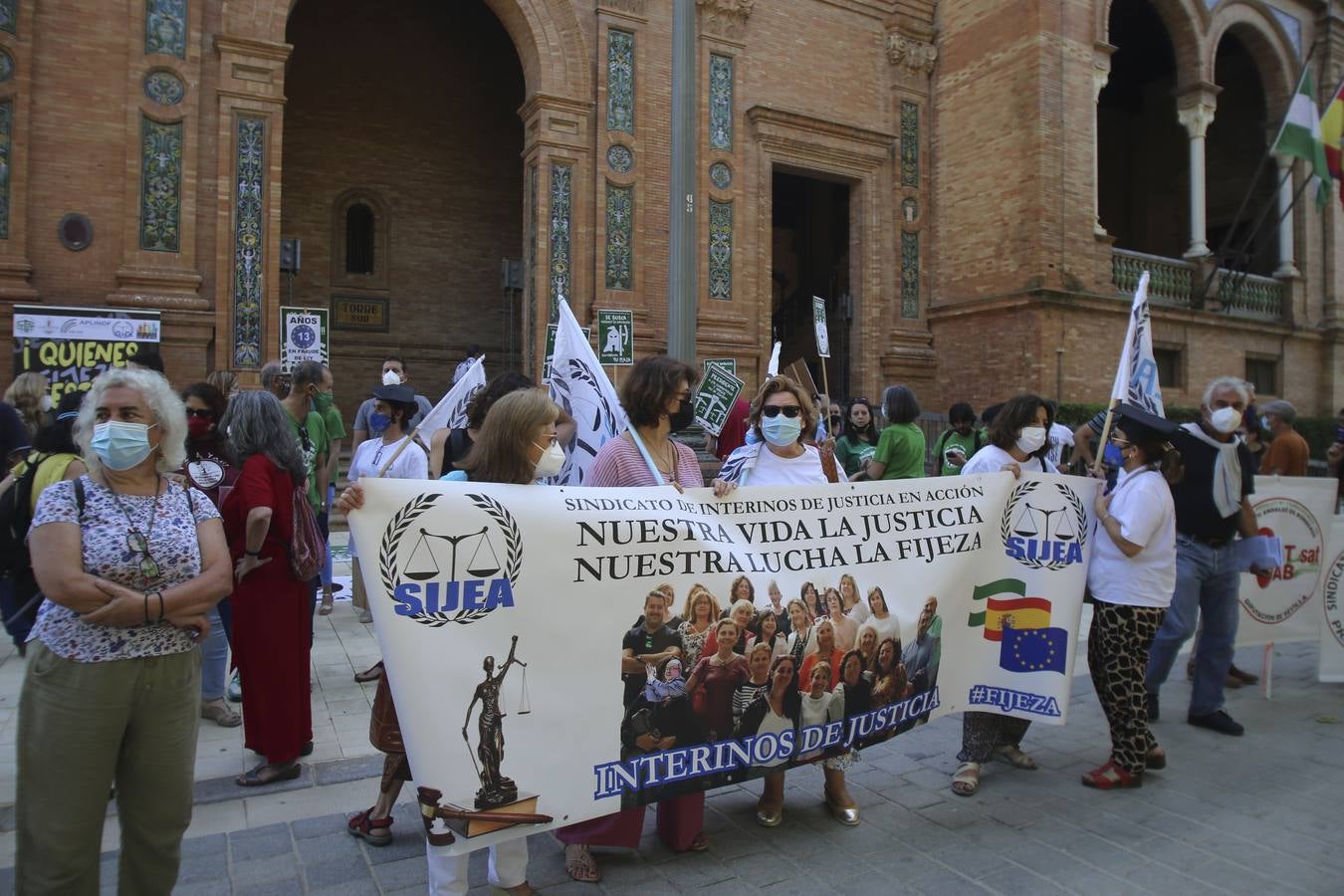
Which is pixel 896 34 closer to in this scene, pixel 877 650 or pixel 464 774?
pixel 877 650

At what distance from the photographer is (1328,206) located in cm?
2214

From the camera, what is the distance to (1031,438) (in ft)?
15.8

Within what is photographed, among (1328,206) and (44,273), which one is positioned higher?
(1328,206)

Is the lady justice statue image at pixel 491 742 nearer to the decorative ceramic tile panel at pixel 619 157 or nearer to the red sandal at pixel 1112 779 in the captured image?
the red sandal at pixel 1112 779

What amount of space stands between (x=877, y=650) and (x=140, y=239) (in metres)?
12.3

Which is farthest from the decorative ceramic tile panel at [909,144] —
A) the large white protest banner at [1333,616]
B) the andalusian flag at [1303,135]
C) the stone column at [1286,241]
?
the large white protest banner at [1333,616]

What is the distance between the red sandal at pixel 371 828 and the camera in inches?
146

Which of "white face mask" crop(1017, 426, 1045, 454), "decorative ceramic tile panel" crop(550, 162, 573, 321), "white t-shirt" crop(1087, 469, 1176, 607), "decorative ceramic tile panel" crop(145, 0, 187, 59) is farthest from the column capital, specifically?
"decorative ceramic tile panel" crop(145, 0, 187, 59)

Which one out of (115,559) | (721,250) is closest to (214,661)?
(115,559)

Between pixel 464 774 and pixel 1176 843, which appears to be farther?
pixel 1176 843

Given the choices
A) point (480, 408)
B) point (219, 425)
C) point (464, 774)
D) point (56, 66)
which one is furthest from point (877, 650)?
point (56, 66)

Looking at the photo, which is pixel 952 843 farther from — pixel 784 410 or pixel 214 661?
pixel 214 661

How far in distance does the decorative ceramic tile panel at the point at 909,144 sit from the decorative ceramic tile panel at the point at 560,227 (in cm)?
779

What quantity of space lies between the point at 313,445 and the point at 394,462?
1603 millimetres
